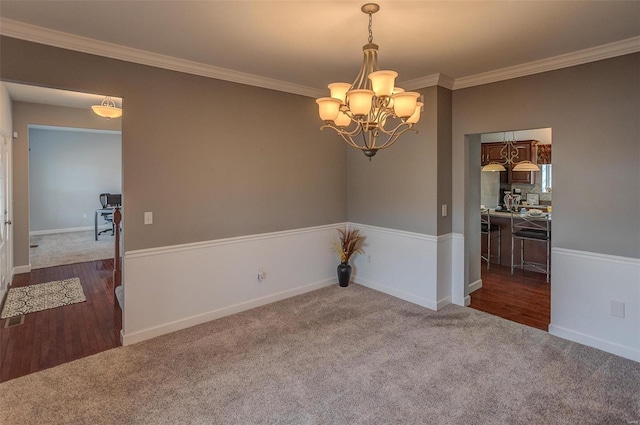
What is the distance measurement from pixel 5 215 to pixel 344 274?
177 inches

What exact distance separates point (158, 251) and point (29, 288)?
9.47 ft

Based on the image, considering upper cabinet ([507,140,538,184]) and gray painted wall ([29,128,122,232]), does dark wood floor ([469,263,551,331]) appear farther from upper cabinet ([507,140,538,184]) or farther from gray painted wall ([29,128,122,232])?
gray painted wall ([29,128,122,232])

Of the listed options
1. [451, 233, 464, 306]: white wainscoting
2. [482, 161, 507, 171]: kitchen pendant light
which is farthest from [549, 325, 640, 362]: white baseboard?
[482, 161, 507, 171]: kitchen pendant light

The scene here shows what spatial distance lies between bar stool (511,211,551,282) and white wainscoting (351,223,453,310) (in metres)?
1.96

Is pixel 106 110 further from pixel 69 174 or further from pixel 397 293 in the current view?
pixel 69 174

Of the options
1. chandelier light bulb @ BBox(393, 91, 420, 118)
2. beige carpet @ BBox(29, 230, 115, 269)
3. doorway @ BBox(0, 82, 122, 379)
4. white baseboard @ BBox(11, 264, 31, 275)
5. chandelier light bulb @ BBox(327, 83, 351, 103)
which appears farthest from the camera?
beige carpet @ BBox(29, 230, 115, 269)

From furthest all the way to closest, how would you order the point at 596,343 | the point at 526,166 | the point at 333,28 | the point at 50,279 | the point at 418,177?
the point at 526,166 → the point at 50,279 → the point at 418,177 → the point at 596,343 → the point at 333,28

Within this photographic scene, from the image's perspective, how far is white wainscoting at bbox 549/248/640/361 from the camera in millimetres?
2971

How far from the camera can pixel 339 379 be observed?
2672 millimetres

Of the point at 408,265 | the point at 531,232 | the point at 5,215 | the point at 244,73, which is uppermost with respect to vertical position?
the point at 244,73

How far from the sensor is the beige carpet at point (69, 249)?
20.9 ft

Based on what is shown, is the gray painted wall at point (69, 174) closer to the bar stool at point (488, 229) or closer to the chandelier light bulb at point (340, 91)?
the chandelier light bulb at point (340, 91)

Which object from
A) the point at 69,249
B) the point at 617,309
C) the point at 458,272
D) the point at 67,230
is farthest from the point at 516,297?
the point at 67,230

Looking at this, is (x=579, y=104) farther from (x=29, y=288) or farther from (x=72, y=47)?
(x=29, y=288)
